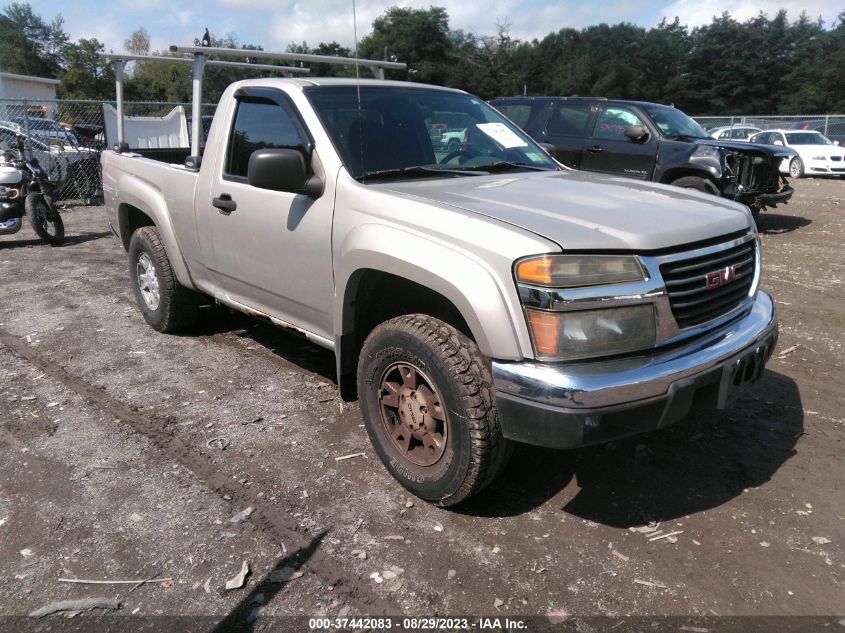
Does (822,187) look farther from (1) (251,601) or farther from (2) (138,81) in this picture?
(2) (138,81)

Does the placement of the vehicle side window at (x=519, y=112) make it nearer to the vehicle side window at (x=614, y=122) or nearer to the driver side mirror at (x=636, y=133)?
the vehicle side window at (x=614, y=122)

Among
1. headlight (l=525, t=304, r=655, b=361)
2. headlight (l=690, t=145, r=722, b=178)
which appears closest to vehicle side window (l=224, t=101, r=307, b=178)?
headlight (l=525, t=304, r=655, b=361)

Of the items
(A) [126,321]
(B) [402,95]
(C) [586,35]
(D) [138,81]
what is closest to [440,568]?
(B) [402,95]

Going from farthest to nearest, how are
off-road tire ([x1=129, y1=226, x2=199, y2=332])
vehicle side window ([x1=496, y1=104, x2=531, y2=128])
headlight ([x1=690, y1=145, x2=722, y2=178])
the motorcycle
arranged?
vehicle side window ([x1=496, y1=104, x2=531, y2=128]) → headlight ([x1=690, y1=145, x2=722, y2=178]) → the motorcycle → off-road tire ([x1=129, y1=226, x2=199, y2=332])

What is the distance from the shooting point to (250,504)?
305 centimetres

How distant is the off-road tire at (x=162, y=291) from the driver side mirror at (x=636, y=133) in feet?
22.9

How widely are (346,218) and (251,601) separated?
1.71 m

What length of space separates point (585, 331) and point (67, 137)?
47.5ft

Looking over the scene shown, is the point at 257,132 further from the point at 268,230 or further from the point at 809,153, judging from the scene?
the point at 809,153

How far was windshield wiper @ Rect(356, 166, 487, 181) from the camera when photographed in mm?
3344

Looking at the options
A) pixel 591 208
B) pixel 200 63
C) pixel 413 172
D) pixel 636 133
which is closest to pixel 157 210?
pixel 200 63

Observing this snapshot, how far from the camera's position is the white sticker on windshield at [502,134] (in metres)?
4.06

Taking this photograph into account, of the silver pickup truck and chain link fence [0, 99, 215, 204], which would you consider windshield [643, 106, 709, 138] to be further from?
chain link fence [0, 99, 215, 204]

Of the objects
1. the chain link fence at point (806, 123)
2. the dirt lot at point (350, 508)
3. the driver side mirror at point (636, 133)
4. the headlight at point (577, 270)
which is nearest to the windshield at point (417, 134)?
the headlight at point (577, 270)
